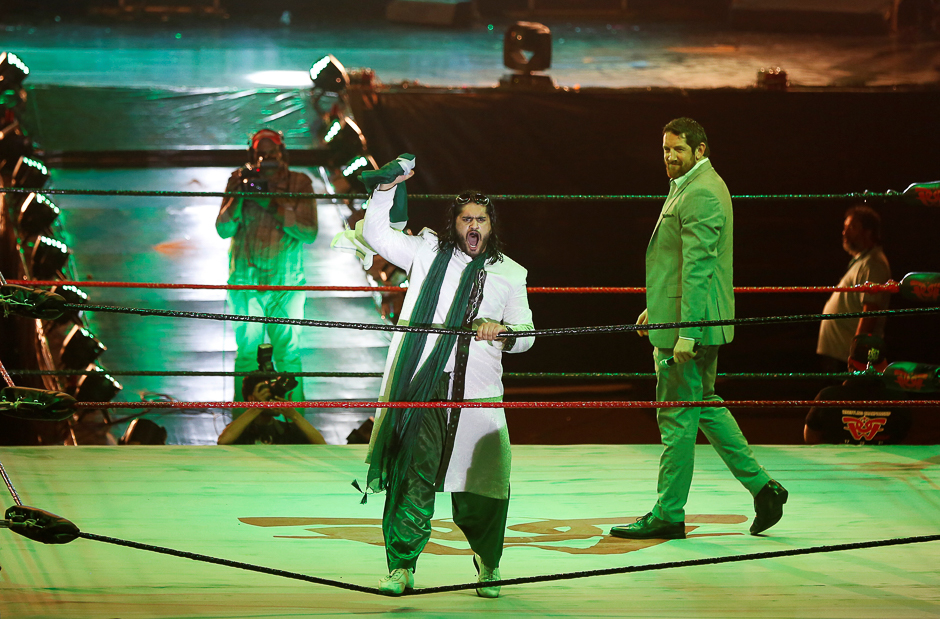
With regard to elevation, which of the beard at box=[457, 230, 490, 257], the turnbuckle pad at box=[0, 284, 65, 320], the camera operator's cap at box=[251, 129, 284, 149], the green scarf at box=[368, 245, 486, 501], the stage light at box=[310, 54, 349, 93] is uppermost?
the stage light at box=[310, 54, 349, 93]

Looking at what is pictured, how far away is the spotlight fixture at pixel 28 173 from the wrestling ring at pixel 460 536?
9.81 ft

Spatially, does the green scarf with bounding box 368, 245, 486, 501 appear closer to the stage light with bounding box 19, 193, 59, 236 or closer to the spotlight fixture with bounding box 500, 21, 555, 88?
the stage light with bounding box 19, 193, 59, 236

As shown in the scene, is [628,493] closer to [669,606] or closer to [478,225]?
[669,606]

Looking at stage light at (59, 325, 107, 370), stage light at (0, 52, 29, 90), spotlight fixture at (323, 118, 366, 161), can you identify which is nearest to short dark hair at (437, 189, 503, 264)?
stage light at (59, 325, 107, 370)

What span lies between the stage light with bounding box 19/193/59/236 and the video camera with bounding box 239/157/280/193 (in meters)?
1.82

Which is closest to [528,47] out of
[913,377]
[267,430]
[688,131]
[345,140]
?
[345,140]

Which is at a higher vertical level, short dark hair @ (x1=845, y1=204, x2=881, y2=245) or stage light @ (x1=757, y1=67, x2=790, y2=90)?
stage light @ (x1=757, y1=67, x2=790, y2=90)

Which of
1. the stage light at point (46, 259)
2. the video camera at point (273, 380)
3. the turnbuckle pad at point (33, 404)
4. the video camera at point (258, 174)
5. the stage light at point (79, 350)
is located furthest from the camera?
Result: the stage light at point (46, 259)

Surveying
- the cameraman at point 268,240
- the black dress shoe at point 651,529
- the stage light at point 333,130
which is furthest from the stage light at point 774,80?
the black dress shoe at point 651,529

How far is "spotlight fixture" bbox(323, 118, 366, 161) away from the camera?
661 cm

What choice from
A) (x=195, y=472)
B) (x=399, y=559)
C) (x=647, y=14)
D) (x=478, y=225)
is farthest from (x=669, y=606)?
(x=647, y=14)

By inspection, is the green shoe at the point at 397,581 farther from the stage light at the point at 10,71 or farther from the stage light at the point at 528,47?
the stage light at the point at 528,47

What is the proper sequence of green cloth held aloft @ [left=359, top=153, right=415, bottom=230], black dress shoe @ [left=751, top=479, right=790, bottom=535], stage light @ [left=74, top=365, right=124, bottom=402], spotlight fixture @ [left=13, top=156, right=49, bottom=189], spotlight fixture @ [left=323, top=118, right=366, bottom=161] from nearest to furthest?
green cloth held aloft @ [left=359, top=153, right=415, bottom=230] → black dress shoe @ [left=751, top=479, right=790, bottom=535] → stage light @ [left=74, top=365, right=124, bottom=402] → spotlight fixture @ [left=13, top=156, right=49, bottom=189] → spotlight fixture @ [left=323, top=118, right=366, bottom=161]

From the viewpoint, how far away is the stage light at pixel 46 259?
5.11 m
